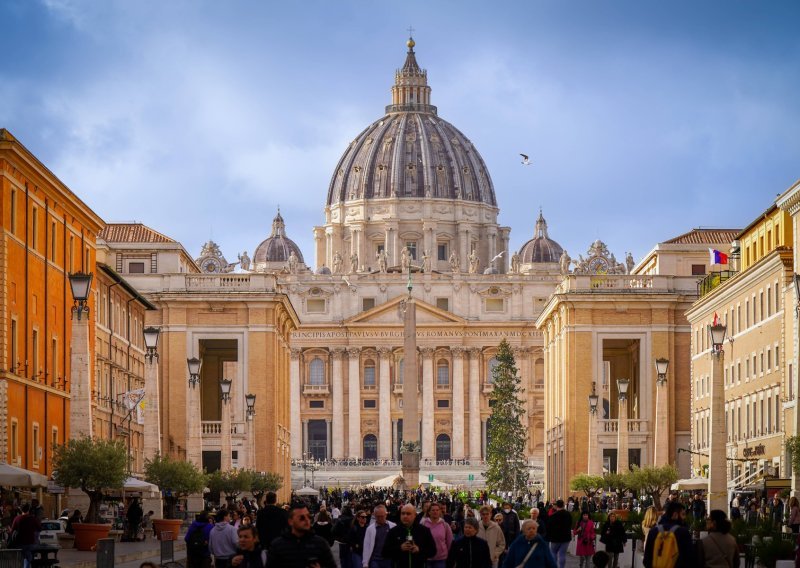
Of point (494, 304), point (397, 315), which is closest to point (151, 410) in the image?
point (397, 315)

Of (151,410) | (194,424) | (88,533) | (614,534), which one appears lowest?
(88,533)

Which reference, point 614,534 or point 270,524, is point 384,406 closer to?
point 614,534

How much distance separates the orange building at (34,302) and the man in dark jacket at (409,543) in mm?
26624

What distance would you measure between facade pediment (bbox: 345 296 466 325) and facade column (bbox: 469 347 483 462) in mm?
3530

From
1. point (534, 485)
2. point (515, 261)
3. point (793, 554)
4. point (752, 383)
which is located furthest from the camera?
point (515, 261)

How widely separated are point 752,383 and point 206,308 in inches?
1500

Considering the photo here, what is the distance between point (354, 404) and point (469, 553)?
153212 millimetres

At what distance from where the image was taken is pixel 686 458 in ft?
318

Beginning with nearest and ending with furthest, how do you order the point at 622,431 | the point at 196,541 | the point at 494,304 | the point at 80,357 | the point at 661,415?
the point at 196,541 → the point at 80,357 → the point at 661,415 → the point at 622,431 → the point at 494,304

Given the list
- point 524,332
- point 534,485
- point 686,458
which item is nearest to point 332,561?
point 686,458

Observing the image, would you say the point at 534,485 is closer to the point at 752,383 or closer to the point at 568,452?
the point at 568,452

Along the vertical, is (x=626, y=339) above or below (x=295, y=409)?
above

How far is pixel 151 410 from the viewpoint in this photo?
173 ft

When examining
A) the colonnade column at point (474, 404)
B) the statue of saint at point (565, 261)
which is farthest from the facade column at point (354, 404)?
the statue of saint at point (565, 261)
